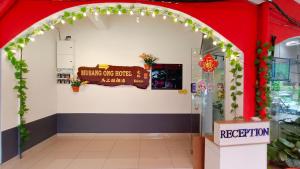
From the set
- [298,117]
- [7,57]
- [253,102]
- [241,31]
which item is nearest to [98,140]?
[7,57]

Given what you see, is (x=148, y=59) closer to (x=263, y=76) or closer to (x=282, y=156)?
(x=263, y=76)

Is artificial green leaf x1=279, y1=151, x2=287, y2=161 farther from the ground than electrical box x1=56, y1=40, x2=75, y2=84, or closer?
closer

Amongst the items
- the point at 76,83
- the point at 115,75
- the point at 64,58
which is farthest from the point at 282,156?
the point at 64,58

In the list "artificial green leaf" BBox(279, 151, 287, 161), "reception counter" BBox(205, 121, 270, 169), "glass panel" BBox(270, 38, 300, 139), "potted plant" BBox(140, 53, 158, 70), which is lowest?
"artificial green leaf" BBox(279, 151, 287, 161)

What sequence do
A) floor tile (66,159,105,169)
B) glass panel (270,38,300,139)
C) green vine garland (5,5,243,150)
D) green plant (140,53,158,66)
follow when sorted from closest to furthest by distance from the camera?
green vine garland (5,5,243,150), floor tile (66,159,105,169), glass panel (270,38,300,139), green plant (140,53,158,66)

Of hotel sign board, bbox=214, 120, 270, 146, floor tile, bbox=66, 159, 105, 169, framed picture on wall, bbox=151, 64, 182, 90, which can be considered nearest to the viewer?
hotel sign board, bbox=214, 120, 270, 146

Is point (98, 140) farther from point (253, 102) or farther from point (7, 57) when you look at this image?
point (253, 102)

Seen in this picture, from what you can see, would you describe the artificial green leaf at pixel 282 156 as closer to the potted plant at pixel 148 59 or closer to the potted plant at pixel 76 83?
the potted plant at pixel 148 59

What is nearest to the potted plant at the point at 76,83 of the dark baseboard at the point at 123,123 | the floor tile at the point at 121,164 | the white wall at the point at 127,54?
the white wall at the point at 127,54

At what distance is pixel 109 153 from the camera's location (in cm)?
470

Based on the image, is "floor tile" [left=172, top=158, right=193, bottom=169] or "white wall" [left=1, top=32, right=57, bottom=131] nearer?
"white wall" [left=1, top=32, right=57, bottom=131]

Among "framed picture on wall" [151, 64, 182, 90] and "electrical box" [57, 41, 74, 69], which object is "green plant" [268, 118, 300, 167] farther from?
"electrical box" [57, 41, 74, 69]

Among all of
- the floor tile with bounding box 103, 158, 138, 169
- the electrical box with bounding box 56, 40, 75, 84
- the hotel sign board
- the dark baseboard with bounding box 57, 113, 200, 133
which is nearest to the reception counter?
the hotel sign board

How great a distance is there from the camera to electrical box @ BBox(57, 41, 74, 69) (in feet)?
18.7
